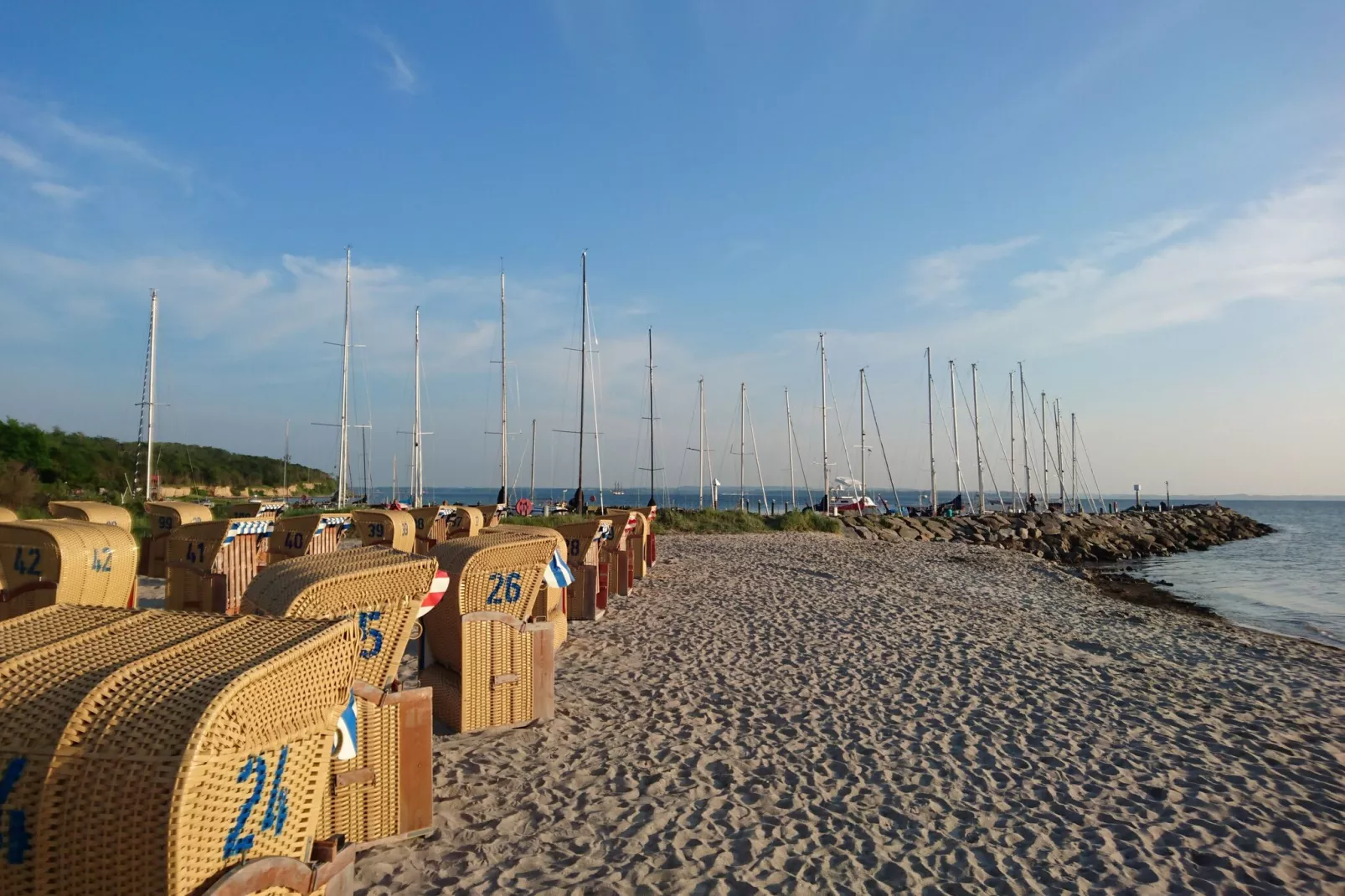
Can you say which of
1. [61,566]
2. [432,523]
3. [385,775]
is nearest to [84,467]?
[432,523]

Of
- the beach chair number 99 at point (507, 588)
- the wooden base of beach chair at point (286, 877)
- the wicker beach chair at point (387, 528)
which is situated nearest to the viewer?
the wooden base of beach chair at point (286, 877)

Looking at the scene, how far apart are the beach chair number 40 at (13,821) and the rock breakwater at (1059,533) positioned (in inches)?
1232

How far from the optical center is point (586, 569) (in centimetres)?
1037

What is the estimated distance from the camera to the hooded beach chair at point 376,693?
388cm

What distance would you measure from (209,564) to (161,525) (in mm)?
3101

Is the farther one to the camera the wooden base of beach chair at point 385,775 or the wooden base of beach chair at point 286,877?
the wooden base of beach chair at point 385,775

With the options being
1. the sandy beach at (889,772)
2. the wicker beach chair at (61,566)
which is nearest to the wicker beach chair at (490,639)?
the sandy beach at (889,772)

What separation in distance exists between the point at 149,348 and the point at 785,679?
2611 centimetres

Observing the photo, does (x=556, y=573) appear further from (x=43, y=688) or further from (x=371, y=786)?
(x=43, y=688)

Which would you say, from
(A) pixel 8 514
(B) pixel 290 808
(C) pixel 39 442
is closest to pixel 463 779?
(B) pixel 290 808

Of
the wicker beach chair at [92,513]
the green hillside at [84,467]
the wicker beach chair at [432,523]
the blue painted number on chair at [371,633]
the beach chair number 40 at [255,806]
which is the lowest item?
the beach chair number 40 at [255,806]

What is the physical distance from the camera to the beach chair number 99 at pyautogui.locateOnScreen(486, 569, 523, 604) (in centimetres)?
595

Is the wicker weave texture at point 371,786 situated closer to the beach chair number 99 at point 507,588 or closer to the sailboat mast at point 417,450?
the beach chair number 99 at point 507,588

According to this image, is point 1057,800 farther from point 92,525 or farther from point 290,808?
point 92,525
